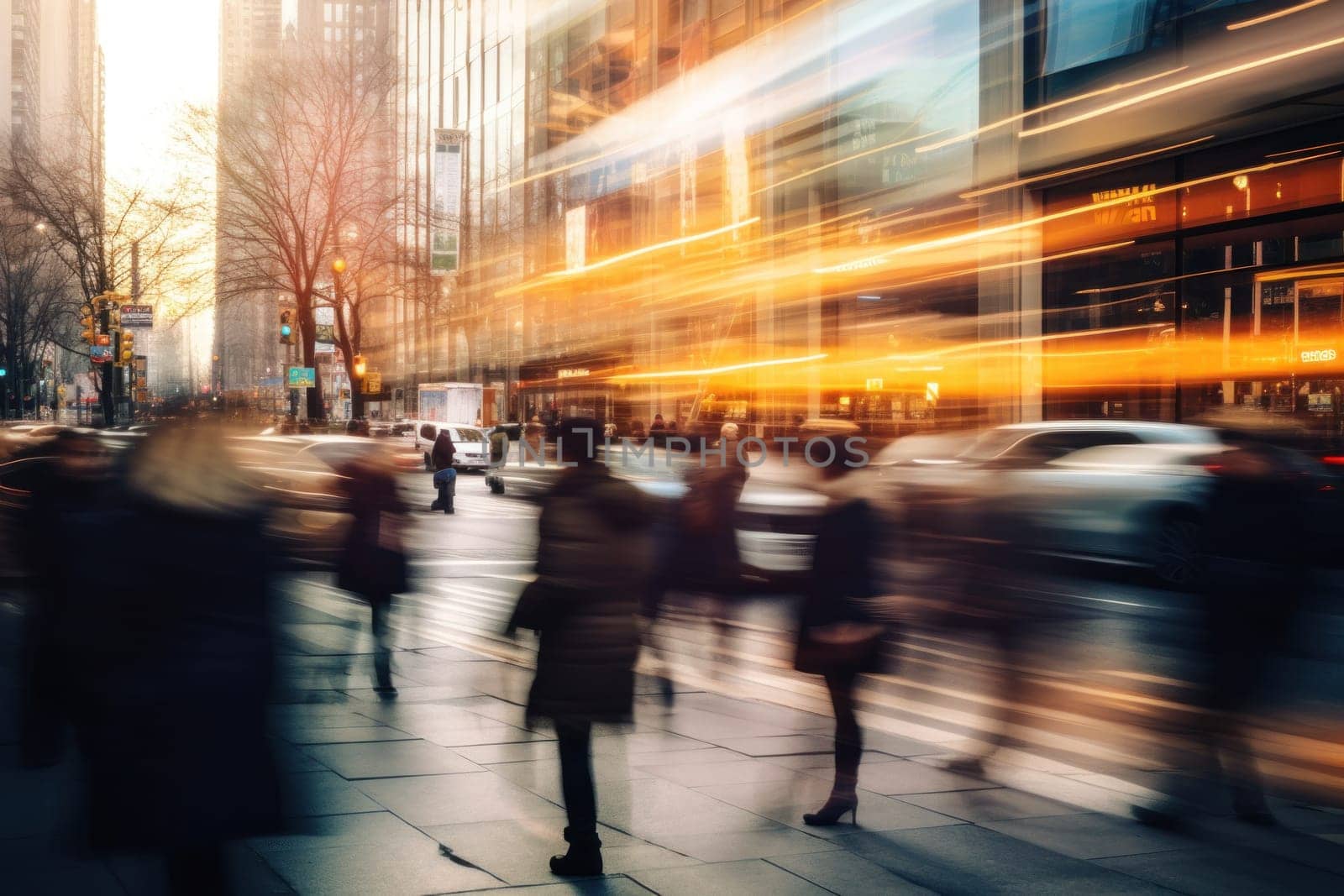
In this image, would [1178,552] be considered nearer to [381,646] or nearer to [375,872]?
[381,646]

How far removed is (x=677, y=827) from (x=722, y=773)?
973 mm

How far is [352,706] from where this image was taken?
7949mm

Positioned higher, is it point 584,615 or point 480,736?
point 584,615

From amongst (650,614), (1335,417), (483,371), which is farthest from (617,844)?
(483,371)

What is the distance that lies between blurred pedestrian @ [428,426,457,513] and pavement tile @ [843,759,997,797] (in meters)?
17.6

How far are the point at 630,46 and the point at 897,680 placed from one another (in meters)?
35.8

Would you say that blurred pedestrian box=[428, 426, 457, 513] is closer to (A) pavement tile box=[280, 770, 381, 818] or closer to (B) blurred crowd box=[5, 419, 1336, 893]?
(B) blurred crowd box=[5, 419, 1336, 893]

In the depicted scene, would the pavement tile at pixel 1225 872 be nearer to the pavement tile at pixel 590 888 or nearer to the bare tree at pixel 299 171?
the pavement tile at pixel 590 888

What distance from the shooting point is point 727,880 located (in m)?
4.87

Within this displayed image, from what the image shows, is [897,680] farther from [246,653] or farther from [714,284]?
[714,284]

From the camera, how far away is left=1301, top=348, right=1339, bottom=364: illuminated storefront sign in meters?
17.6

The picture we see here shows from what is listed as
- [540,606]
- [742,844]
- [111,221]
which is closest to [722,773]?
[742,844]

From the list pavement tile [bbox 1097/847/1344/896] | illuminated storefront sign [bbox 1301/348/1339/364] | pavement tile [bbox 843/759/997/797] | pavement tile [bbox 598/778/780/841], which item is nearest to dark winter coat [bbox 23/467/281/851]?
pavement tile [bbox 598/778/780/841]

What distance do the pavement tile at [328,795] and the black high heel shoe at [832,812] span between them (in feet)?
6.22
